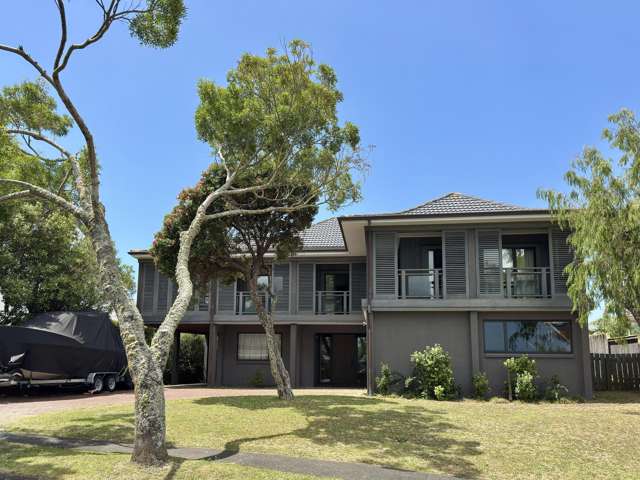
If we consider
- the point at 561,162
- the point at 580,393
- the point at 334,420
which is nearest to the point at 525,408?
the point at 580,393

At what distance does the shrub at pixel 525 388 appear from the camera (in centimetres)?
1477

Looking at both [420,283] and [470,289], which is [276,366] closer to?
[420,283]

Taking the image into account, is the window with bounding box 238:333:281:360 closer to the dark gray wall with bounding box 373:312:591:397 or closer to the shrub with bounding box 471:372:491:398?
the dark gray wall with bounding box 373:312:591:397

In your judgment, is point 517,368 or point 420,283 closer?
point 517,368

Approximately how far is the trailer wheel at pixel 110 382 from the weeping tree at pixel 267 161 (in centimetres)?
630

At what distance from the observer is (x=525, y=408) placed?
13.2m

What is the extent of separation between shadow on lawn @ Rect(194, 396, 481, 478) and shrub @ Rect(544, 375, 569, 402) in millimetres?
4204

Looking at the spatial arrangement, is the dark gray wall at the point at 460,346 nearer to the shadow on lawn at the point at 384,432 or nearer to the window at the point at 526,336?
the window at the point at 526,336

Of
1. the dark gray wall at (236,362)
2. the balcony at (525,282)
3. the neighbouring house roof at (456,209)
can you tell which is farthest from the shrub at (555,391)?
the dark gray wall at (236,362)

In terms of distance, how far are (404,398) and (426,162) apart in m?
7.10

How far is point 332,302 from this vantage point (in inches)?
846

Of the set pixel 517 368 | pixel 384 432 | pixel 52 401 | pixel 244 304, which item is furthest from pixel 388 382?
pixel 52 401

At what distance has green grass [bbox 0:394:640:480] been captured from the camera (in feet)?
25.4

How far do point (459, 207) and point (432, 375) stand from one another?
5.24 metres
